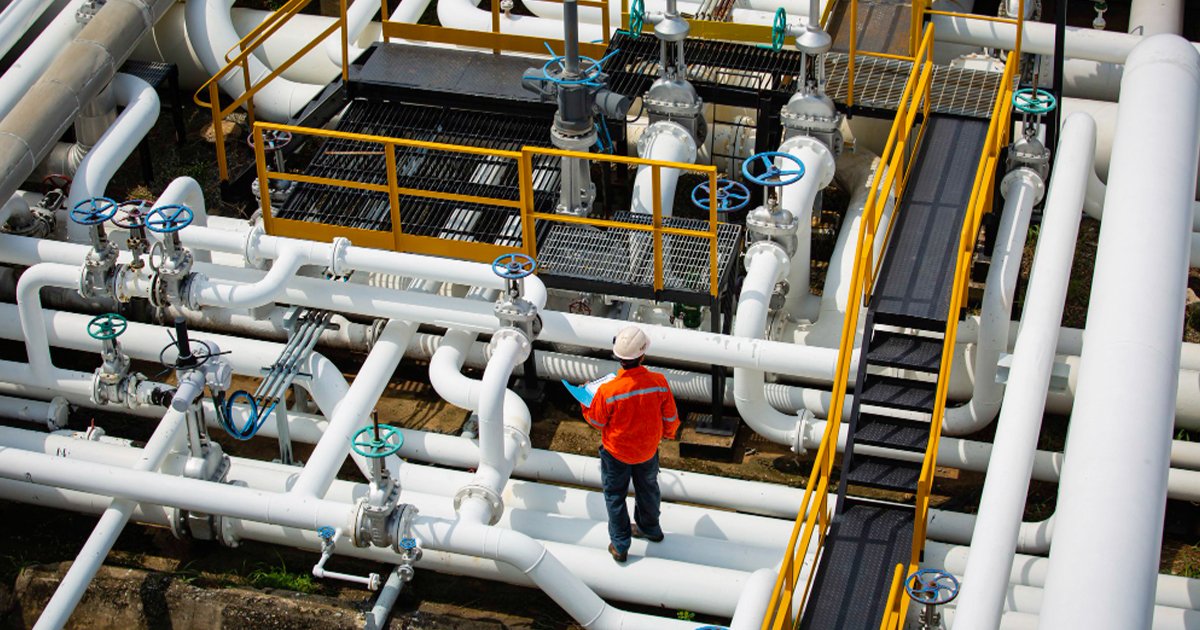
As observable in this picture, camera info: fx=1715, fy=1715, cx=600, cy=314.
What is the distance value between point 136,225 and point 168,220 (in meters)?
0.28

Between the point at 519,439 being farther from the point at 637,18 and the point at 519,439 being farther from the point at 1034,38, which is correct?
the point at 1034,38

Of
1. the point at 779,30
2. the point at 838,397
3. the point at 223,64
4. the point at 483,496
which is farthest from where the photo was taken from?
the point at 223,64

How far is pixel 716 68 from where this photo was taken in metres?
15.0

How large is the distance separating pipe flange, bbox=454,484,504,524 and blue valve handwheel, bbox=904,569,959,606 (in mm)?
2851

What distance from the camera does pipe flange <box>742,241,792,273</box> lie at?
42.3ft

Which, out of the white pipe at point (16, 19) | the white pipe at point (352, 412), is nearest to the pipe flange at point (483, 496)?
the white pipe at point (352, 412)

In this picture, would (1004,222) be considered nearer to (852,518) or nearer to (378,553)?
(852,518)

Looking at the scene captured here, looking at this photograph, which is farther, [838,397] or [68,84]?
[68,84]

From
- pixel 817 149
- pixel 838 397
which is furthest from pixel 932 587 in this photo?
pixel 817 149

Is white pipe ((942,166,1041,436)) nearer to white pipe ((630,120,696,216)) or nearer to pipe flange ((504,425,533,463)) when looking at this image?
white pipe ((630,120,696,216))

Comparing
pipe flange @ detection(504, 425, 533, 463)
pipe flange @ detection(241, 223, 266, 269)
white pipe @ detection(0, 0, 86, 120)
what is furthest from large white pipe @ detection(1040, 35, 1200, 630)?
white pipe @ detection(0, 0, 86, 120)

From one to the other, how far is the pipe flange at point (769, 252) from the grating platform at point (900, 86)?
7.14 ft

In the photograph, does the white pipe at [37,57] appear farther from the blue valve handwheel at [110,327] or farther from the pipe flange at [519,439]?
the pipe flange at [519,439]

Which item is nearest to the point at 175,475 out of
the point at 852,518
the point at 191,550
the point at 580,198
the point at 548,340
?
the point at 191,550
